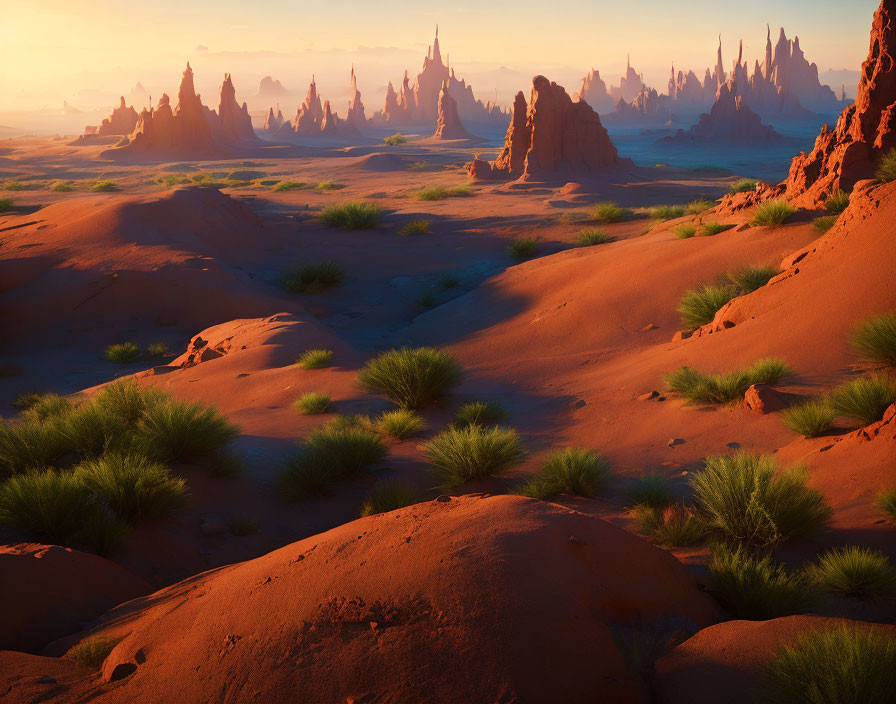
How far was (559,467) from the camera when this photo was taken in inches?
237

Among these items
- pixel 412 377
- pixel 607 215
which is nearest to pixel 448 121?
pixel 607 215

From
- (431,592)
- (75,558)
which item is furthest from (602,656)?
(75,558)

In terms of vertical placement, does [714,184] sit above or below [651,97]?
below

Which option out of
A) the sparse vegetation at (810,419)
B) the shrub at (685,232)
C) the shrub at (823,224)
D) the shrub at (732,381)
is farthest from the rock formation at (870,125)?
the sparse vegetation at (810,419)

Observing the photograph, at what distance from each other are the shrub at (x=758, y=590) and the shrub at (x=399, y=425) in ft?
14.4

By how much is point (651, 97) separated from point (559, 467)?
131 meters

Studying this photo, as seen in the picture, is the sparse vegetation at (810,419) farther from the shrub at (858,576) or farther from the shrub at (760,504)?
the shrub at (858,576)

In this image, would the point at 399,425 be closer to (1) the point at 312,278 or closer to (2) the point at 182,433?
(2) the point at 182,433

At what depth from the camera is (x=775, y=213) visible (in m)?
12.8

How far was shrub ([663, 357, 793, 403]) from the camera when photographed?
7.22 m

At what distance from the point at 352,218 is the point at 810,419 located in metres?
21.2

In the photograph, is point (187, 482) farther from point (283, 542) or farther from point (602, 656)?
A: point (602, 656)

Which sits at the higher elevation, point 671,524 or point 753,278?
point 753,278

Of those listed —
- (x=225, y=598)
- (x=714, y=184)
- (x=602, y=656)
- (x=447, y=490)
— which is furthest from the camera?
(x=714, y=184)
